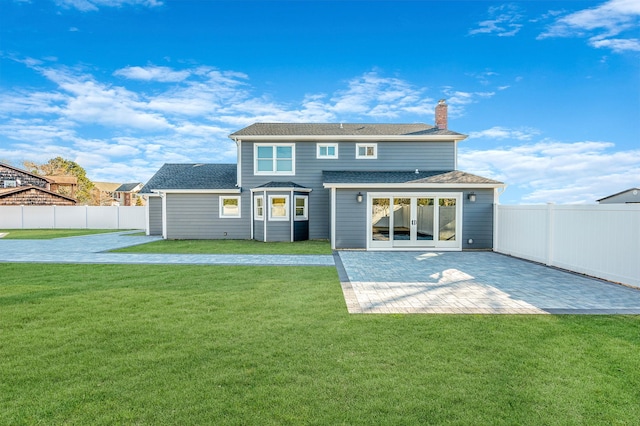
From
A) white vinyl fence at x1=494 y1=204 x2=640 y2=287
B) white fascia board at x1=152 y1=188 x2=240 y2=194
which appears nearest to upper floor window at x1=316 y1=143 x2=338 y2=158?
white fascia board at x1=152 y1=188 x2=240 y2=194

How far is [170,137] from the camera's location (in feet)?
83.0

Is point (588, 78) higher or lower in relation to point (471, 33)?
lower

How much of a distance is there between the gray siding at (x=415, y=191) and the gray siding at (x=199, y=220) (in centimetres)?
653

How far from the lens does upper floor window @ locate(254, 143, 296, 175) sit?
57.6 feet

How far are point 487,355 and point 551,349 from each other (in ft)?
3.09

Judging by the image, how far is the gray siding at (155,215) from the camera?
20.0 metres

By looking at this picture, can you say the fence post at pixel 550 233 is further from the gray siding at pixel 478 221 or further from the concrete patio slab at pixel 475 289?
the gray siding at pixel 478 221

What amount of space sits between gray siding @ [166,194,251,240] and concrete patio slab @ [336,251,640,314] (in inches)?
363

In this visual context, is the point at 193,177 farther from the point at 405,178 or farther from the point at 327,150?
the point at 405,178

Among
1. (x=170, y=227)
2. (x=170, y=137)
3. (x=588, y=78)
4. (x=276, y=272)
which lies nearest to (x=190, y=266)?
(x=276, y=272)

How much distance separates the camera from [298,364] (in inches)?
142

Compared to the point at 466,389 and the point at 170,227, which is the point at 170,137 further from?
the point at 466,389

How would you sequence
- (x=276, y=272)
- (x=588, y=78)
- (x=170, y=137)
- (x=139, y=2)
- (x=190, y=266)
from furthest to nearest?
1. (x=170, y=137)
2. (x=139, y=2)
3. (x=588, y=78)
4. (x=190, y=266)
5. (x=276, y=272)

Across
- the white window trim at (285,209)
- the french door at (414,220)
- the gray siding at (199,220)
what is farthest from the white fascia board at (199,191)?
the french door at (414,220)
